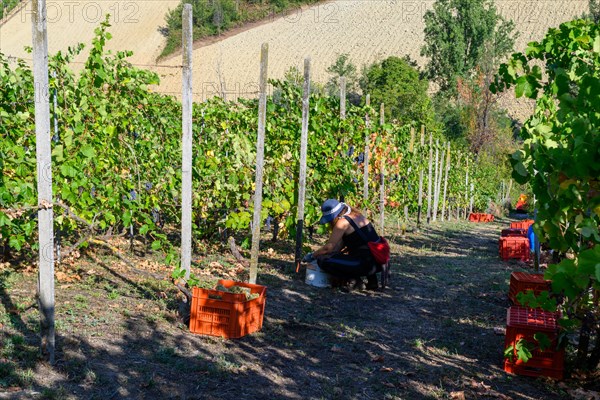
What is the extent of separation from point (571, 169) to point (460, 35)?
4797 cm

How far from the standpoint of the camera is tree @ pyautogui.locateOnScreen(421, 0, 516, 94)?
48.7 metres

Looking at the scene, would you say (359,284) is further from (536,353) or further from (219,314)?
(536,353)

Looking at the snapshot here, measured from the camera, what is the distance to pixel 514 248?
1218 centimetres

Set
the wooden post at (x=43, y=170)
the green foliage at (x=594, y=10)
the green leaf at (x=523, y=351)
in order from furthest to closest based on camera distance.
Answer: the green foliage at (x=594, y=10)
the green leaf at (x=523, y=351)
the wooden post at (x=43, y=170)

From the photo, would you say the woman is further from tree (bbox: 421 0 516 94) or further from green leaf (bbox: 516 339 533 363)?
tree (bbox: 421 0 516 94)

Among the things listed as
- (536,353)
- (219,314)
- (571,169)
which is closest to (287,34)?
(219,314)

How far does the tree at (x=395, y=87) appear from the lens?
37.4m

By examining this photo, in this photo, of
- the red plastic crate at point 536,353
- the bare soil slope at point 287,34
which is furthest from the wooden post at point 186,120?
the bare soil slope at point 287,34

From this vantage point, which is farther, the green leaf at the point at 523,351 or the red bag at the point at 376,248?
the red bag at the point at 376,248

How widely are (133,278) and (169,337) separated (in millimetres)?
2241

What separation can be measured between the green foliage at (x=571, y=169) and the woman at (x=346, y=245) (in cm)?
269

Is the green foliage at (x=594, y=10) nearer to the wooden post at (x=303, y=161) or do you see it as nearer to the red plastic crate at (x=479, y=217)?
the red plastic crate at (x=479, y=217)

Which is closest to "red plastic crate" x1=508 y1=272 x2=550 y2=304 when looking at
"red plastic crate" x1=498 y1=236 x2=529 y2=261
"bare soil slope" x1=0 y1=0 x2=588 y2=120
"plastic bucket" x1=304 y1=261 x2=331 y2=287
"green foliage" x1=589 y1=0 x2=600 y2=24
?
"plastic bucket" x1=304 y1=261 x2=331 y2=287

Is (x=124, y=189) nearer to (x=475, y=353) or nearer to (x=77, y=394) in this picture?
(x=77, y=394)
